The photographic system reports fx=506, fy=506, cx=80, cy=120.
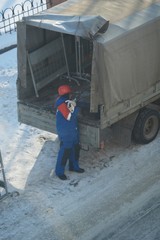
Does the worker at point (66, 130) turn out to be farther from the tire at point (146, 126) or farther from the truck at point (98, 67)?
the tire at point (146, 126)

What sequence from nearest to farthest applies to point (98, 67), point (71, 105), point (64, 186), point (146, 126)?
point (98, 67)
point (71, 105)
point (64, 186)
point (146, 126)

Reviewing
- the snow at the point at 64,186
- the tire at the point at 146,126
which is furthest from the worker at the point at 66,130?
the tire at the point at 146,126

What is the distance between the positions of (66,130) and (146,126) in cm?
196

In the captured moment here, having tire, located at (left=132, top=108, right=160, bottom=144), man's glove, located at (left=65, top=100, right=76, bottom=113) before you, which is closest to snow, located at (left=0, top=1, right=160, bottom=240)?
tire, located at (left=132, top=108, right=160, bottom=144)

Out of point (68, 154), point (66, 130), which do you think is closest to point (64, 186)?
point (68, 154)

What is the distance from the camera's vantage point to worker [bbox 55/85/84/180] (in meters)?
9.14

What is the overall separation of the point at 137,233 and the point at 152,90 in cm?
319

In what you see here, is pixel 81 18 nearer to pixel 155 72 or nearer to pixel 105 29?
pixel 105 29

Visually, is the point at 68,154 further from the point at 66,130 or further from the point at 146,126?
the point at 146,126

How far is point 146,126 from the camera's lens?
34.0 ft

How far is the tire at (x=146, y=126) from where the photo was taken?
10.2 metres

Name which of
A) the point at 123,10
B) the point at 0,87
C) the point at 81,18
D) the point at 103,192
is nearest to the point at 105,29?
the point at 81,18

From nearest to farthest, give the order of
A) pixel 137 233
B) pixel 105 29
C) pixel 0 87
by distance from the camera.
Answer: pixel 137 233
pixel 105 29
pixel 0 87

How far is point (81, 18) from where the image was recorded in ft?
29.5
